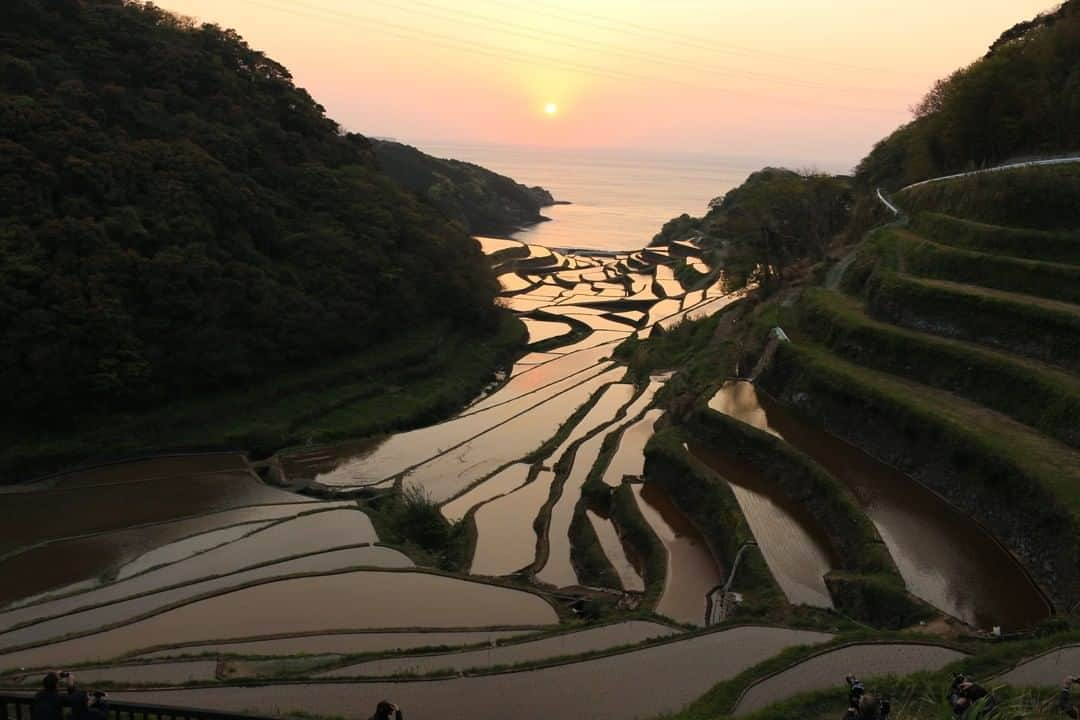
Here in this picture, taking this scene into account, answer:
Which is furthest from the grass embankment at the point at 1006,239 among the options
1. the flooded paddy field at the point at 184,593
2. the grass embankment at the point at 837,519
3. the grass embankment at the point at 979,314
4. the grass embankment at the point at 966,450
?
the flooded paddy field at the point at 184,593

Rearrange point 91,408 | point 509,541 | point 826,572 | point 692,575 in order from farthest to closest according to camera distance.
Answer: point 91,408 → point 509,541 → point 692,575 → point 826,572

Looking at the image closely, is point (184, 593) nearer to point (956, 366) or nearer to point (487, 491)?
point (487, 491)

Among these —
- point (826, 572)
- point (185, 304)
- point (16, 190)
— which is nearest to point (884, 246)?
point (826, 572)

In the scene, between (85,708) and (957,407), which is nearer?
(85,708)

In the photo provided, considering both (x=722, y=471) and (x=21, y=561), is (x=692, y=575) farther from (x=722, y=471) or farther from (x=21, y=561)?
(x=21, y=561)

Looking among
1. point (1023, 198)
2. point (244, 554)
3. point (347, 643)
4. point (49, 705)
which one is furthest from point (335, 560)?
point (1023, 198)

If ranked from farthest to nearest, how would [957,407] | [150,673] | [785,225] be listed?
[785,225]
[957,407]
[150,673]

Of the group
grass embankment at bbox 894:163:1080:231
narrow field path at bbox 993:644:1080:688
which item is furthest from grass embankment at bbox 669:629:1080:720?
grass embankment at bbox 894:163:1080:231
